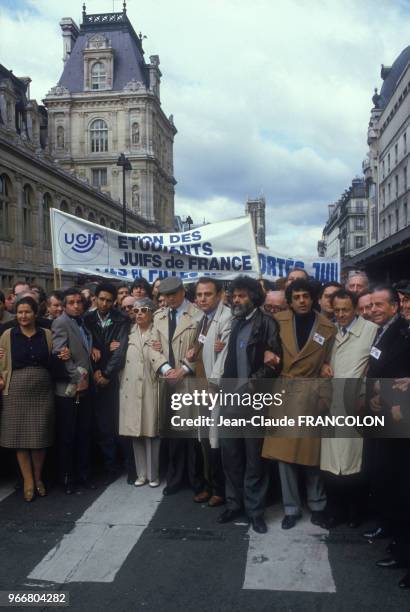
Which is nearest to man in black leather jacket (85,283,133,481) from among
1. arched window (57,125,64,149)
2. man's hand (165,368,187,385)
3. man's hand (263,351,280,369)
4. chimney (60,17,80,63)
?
man's hand (165,368,187,385)

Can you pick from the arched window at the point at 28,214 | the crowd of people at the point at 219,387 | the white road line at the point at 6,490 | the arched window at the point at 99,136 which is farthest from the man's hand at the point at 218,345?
the arched window at the point at 99,136

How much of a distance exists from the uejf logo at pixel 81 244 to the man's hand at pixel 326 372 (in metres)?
4.03

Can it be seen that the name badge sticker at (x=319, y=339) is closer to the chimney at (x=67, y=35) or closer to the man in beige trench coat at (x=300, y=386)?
the man in beige trench coat at (x=300, y=386)

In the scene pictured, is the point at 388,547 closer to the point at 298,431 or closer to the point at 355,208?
the point at 298,431

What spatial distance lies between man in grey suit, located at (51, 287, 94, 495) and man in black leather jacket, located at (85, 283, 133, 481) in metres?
0.15

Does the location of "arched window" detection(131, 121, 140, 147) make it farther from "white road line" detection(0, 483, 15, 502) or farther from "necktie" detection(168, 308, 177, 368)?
"white road line" detection(0, 483, 15, 502)

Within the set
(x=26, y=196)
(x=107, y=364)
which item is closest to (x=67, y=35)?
(x=26, y=196)

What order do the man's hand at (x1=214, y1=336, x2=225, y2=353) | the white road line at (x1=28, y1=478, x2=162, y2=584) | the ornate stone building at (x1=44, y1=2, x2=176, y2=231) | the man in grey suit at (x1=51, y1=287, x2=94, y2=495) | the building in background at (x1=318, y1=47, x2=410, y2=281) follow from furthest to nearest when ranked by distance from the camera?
the ornate stone building at (x1=44, y1=2, x2=176, y2=231)
the building in background at (x1=318, y1=47, x2=410, y2=281)
the man in grey suit at (x1=51, y1=287, x2=94, y2=495)
the man's hand at (x1=214, y1=336, x2=225, y2=353)
the white road line at (x1=28, y1=478, x2=162, y2=584)

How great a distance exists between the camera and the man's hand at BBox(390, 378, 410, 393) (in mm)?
4297

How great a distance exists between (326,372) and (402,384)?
0.98 m

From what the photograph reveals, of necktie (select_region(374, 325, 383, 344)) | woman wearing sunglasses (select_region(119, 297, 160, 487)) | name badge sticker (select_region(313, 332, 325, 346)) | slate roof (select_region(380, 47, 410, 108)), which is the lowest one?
woman wearing sunglasses (select_region(119, 297, 160, 487))

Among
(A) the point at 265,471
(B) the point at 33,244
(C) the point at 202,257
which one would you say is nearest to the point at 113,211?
(B) the point at 33,244

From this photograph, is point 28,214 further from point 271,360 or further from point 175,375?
point 271,360

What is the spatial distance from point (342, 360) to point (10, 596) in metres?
3.08
